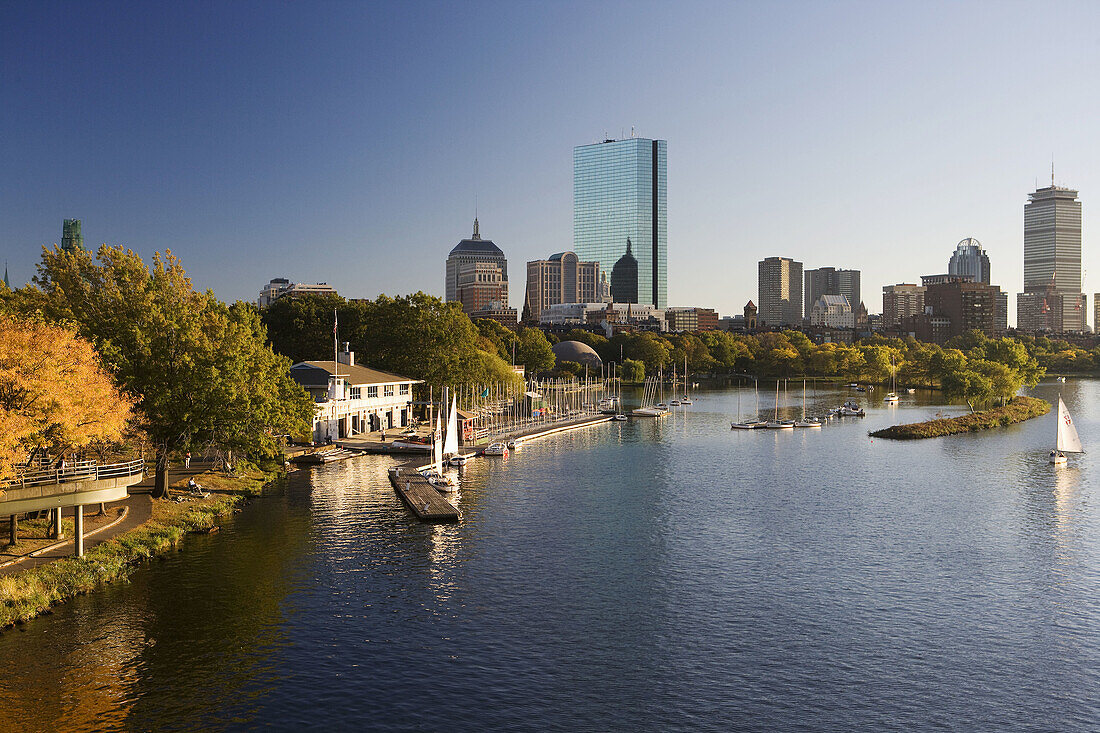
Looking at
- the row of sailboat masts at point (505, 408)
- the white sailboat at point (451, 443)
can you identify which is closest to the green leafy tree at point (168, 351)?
the white sailboat at point (451, 443)

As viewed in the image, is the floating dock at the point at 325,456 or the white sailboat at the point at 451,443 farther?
the white sailboat at the point at 451,443

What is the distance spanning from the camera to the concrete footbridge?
42250mm

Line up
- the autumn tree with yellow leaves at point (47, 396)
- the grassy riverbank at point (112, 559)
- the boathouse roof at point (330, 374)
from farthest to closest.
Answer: the boathouse roof at point (330, 374) < the autumn tree with yellow leaves at point (47, 396) < the grassy riverbank at point (112, 559)

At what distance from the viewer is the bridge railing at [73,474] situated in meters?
43.3

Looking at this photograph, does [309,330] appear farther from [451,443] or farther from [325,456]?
[451,443]

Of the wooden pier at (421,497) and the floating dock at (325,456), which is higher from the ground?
the floating dock at (325,456)

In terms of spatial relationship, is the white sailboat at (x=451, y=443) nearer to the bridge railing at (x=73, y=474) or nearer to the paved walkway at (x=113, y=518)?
the paved walkway at (x=113, y=518)

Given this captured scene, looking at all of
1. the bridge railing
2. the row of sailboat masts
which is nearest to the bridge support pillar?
the bridge railing

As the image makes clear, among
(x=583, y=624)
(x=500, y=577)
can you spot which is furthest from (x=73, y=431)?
(x=583, y=624)

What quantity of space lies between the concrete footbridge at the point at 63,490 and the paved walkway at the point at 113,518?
1.20 metres

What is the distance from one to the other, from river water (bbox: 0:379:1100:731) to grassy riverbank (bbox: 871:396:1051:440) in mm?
44056

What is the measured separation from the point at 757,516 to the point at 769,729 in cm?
3403

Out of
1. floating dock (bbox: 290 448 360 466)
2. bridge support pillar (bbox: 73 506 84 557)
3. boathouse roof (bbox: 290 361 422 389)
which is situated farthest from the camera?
boathouse roof (bbox: 290 361 422 389)

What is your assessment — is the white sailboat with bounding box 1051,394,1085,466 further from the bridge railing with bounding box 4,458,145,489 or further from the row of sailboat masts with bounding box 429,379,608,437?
the bridge railing with bounding box 4,458,145,489
